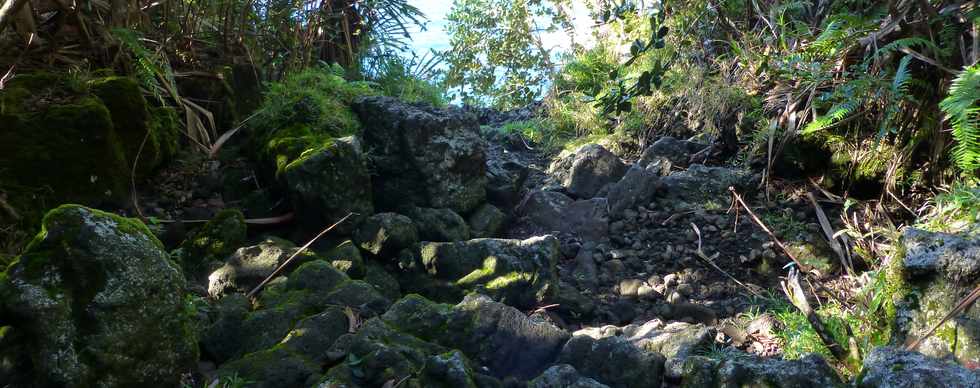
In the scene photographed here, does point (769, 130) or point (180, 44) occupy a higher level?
point (180, 44)

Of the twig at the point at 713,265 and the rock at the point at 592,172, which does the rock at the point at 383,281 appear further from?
the rock at the point at 592,172

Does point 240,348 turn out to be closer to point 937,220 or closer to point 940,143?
point 937,220

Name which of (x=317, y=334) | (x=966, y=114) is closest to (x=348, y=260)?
(x=317, y=334)

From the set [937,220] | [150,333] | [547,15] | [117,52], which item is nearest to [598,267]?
[937,220]

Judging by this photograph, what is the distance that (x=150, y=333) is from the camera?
255 cm

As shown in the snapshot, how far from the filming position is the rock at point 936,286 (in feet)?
9.22

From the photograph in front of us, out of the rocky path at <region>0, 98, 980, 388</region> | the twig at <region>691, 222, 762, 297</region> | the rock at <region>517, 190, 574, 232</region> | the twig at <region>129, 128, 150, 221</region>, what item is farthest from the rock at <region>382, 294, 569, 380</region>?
the rock at <region>517, 190, 574, 232</region>

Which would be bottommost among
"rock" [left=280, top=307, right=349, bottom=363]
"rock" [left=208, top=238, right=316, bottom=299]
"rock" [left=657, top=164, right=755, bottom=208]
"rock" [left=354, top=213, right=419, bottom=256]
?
"rock" [left=657, top=164, right=755, bottom=208]

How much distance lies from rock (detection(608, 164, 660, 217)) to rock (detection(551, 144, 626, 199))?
292 millimetres

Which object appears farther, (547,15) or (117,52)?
(547,15)

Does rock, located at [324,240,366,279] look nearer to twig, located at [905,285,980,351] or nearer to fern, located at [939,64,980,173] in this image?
twig, located at [905,285,980,351]

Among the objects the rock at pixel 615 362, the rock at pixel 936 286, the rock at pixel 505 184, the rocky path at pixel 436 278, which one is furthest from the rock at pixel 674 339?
the rock at pixel 505 184

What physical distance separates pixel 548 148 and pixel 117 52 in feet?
12.1

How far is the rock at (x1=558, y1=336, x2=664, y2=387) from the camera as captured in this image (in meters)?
2.84
